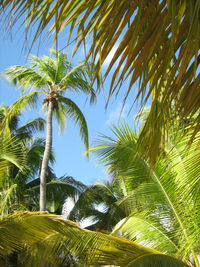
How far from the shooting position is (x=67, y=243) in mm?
4793

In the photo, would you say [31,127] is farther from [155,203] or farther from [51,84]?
[155,203]

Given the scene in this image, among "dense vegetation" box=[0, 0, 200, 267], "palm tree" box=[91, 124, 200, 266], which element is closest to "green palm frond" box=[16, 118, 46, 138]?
"dense vegetation" box=[0, 0, 200, 267]

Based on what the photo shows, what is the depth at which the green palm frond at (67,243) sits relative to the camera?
4281 mm

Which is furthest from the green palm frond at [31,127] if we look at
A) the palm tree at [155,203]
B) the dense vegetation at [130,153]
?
the palm tree at [155,203]

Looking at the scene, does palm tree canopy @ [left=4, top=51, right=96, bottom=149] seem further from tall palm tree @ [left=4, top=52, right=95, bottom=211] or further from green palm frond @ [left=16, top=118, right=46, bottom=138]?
green palm frond @ [left=16, top=118, right=46, bottom=138]

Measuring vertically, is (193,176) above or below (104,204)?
above

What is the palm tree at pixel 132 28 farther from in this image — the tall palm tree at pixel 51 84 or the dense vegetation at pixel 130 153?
the tall palm tree at pixel 51 84

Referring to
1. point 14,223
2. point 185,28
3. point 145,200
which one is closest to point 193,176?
point 185,28

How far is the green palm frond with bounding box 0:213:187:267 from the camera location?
428 centimetres

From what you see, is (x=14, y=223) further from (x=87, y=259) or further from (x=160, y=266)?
(x=160, y=266)

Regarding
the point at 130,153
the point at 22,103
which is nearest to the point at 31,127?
the point at 22,103

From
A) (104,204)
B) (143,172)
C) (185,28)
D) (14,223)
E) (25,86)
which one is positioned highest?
(25,86)

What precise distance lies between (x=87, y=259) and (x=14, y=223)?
3.54 feet

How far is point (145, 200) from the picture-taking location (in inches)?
230
